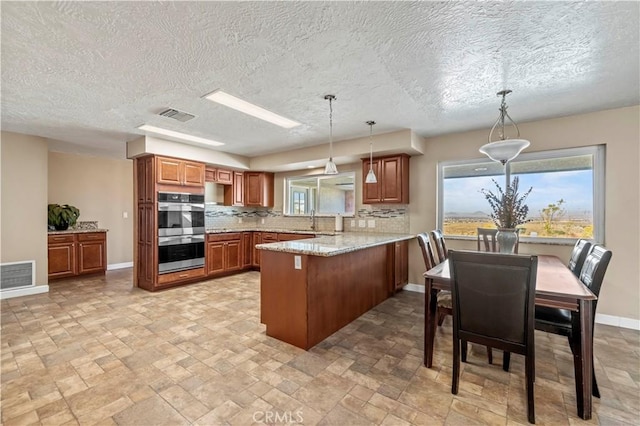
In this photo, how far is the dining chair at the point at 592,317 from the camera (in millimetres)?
1860

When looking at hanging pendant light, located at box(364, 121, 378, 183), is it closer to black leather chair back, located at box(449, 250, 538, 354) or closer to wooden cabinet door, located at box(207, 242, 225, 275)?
black leather chair back, located at box(449, 250, 538, 354)

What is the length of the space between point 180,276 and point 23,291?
7.10ft

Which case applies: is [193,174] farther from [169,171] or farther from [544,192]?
[544,192]

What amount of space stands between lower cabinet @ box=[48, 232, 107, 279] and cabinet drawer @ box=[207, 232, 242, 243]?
2.29 m

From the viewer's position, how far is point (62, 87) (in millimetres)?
2658

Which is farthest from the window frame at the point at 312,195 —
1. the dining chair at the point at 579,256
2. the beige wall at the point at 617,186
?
the dining chair at the point at 579,256

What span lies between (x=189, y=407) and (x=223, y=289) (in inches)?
116

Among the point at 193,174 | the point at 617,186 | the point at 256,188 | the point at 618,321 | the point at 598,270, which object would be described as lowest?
the point at 618,321

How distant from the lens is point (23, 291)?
427 cm

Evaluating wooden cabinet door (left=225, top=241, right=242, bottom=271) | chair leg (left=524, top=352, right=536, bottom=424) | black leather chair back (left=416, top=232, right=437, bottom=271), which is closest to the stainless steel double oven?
wooden cabinet door (left=225, top=241, right=242, bottom=271)

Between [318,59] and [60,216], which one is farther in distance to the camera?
[60,216]

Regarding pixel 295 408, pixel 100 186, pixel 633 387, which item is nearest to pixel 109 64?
pixel 295 408

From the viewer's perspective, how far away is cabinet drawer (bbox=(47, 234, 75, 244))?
4.98 metres

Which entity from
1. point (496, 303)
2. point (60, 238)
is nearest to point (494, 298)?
point (496, 303)
